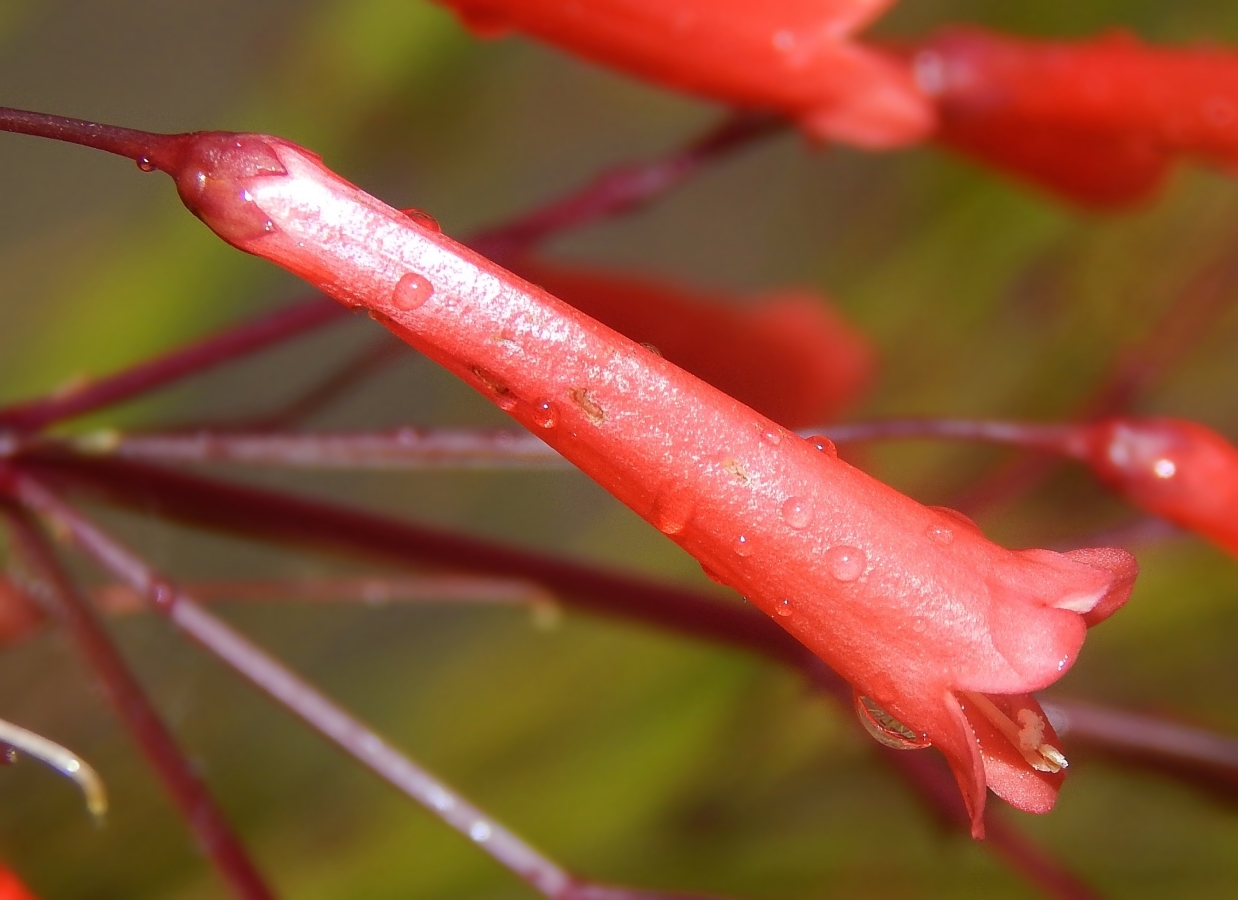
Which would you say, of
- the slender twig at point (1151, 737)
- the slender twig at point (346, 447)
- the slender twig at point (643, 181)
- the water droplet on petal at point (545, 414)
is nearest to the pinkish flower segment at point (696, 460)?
the water droplet on petal at point (545, 414)

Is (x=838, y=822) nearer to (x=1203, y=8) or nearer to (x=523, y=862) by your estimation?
(x=523, y=862)

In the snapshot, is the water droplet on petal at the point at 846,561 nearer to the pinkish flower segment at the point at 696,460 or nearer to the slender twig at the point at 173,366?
the pinkish flower segment at the point at 696,460

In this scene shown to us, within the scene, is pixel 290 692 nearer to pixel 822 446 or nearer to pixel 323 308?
pixel 323 308

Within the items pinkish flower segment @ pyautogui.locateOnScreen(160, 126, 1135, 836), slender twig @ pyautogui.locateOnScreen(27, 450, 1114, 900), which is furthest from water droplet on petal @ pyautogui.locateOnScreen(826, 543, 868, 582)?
slender twig @ pyautogui.locateOnScreen(27, 450, 1114, 900)

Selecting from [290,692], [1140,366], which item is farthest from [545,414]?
[1140,366]

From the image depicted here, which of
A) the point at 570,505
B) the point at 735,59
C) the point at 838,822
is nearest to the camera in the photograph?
the point at 735,59

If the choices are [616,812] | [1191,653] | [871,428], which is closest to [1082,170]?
[871,428]
